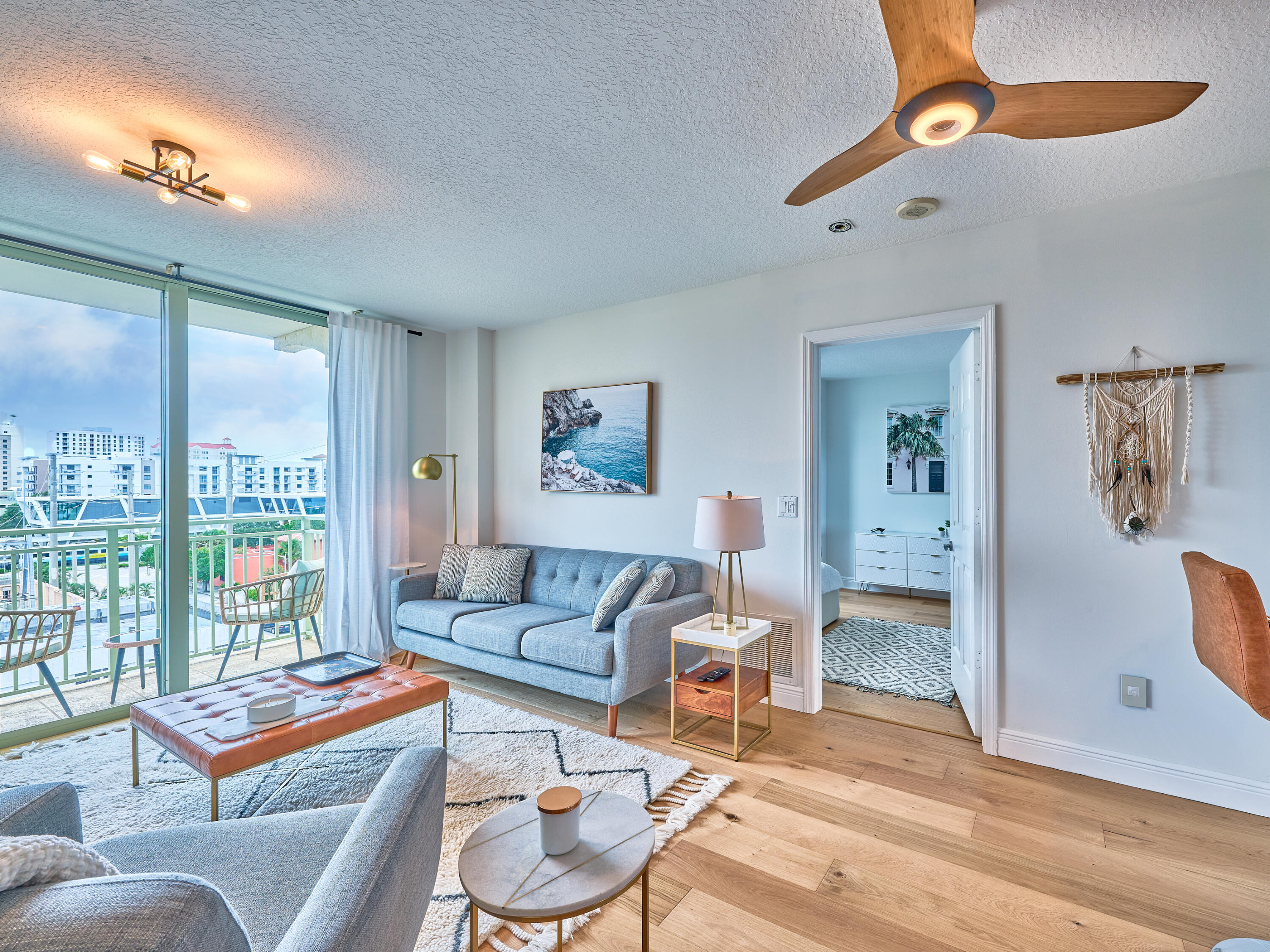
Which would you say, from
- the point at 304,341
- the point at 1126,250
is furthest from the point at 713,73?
the point at 304,341

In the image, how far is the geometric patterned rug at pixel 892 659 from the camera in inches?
146

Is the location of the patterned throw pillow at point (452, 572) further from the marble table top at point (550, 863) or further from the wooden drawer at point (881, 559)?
the wooden drawer at point (881, 559)

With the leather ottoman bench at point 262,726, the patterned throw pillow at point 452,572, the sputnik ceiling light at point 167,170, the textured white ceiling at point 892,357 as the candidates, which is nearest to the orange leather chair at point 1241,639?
the leather ottoman bench at point 262,726

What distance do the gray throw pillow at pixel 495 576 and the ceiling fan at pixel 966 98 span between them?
3218mm

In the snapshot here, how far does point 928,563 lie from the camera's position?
6273mm

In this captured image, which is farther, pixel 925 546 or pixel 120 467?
pixel 925 546

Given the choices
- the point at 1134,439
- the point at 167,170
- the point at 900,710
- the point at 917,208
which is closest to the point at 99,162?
the point at 167,170

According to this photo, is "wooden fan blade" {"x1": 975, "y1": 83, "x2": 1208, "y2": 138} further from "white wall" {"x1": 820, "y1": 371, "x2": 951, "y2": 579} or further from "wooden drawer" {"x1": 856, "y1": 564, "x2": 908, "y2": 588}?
"wooden drawer" {"x1": 856, "y1": 564, "x2": 908, "y2": 588}

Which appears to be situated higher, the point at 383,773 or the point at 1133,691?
the point at 1133,691

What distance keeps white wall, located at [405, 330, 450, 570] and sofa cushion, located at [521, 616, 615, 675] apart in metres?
1.79

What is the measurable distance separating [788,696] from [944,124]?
114 inches

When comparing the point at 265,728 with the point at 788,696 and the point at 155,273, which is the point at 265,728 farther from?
the point at 155,273

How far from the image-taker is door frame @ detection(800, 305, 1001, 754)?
2861 mm

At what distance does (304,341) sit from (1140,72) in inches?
191
